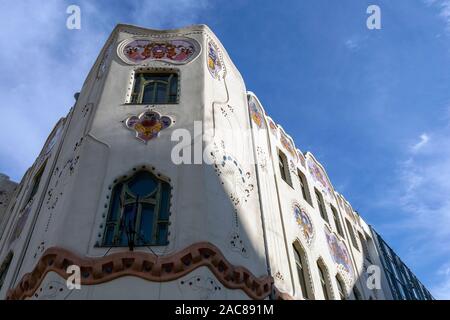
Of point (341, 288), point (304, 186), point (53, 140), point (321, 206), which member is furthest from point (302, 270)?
point (53, 140)

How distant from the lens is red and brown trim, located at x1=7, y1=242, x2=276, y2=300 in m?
7.71

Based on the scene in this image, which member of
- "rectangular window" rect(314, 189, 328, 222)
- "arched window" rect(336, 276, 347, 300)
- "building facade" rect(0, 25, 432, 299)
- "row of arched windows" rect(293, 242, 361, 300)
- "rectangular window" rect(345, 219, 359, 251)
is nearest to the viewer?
"building facade" rect(0, 25, 432, 299)

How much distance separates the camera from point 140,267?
7766mm

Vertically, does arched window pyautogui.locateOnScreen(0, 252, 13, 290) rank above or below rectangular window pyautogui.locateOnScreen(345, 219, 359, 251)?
below

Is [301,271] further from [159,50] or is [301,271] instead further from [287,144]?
[159,50]

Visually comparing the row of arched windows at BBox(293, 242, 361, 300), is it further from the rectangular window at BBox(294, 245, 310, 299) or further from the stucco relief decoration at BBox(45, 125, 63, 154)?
the stucco relief decoration at BBox(45, 125, 63, 154)

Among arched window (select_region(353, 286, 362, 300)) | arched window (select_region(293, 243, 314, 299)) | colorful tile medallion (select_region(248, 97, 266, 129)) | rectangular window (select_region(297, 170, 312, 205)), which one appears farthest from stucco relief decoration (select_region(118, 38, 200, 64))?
arched window (select_region(353, 286, 362, 300))

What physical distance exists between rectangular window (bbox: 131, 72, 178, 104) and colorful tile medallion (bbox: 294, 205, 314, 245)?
4.75 meters

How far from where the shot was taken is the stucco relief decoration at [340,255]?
44.9ft

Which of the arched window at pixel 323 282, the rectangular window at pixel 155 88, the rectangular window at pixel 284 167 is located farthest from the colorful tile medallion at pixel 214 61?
the arched window at pixel 323 282

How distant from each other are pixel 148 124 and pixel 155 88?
176 cm

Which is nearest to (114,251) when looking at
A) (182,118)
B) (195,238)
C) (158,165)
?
(195,238)
